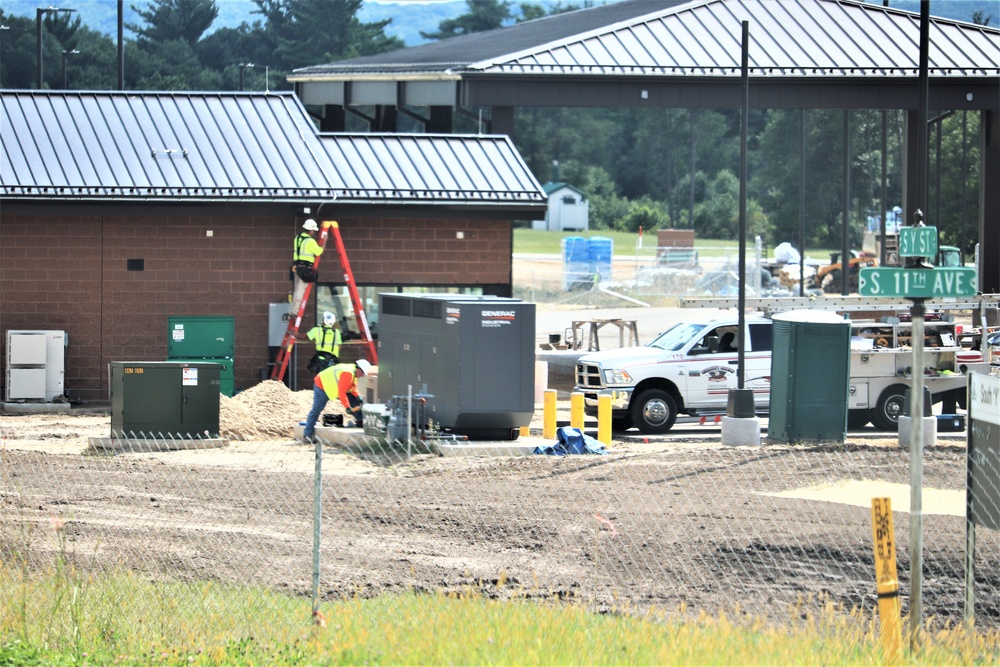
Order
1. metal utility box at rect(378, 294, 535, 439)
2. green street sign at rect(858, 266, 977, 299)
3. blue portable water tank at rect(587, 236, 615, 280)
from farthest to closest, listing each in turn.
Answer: blue portable water tank at rect(587, 236, 615, 280) → metal utility box at rect(378, 294, 535, 439) → green street sign at rect(858, 266, 977, 299)

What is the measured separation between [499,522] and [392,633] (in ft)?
19.4

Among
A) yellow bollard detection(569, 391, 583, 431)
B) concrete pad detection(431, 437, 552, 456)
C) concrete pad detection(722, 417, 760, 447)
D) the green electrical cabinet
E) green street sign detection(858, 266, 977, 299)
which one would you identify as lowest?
concrete pad detection(431, 437, 552, 456)

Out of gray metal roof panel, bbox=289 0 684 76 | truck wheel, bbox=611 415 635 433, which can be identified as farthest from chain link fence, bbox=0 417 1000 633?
gray metal roof panel, bbox=289 0 684 76

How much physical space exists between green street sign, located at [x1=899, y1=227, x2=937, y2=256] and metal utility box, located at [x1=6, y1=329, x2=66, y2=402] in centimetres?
1997

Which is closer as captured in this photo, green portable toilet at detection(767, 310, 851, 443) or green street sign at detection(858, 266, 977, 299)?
green street sign at detection(858, 266, 977, 299)

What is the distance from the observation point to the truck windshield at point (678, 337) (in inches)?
1013

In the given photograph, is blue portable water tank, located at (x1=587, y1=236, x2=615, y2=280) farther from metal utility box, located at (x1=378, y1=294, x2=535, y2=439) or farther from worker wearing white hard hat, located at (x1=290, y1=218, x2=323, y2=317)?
metal utility box, located at (x1=378, y1=294, x2=535, y2=439)

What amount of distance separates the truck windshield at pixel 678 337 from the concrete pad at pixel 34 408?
10917mm

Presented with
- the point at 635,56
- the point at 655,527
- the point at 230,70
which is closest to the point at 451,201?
the point at 635,56

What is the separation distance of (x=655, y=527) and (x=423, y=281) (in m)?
14.4

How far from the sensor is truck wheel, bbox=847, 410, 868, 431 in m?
25.4

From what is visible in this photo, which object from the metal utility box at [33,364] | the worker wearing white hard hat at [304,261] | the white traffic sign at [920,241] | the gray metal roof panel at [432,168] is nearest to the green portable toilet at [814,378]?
the gray metal roof panel at [432,168]

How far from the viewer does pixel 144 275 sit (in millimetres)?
27969

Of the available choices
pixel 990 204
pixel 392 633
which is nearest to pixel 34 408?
pixel 392 633
